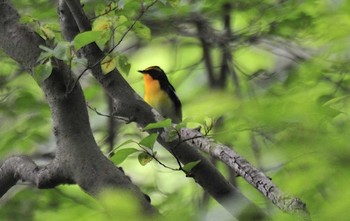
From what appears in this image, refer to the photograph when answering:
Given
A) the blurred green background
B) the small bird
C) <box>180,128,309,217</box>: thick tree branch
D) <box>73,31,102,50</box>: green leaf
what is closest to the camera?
<box>180,128,309,217</box>: thick tree branch

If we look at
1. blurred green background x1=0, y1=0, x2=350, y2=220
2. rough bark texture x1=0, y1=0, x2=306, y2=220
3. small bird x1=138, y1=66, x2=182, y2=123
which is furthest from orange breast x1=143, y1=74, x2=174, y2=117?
rough bark texture x1=0, y1=0, x2=306, y2=220

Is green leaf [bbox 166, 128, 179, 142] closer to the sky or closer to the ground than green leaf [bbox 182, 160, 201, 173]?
closer to the sky

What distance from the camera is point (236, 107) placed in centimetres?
211

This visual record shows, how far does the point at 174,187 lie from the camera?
432cm

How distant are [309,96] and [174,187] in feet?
6.99

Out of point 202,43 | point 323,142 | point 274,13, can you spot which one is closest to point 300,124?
point 323,142

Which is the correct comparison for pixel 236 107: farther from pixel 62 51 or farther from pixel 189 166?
pixel 62 51

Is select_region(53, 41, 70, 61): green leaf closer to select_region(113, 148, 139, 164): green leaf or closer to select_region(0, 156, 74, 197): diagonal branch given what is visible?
select_region(113, 148, 139, 164): green leaf

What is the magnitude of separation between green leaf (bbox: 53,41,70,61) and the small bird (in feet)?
9.55

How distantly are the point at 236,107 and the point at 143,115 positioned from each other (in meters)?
0.77

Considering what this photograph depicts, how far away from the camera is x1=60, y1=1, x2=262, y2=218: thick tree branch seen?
272 cm

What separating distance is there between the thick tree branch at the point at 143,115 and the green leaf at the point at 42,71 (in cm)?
27

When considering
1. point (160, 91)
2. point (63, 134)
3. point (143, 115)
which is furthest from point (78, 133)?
point (160, 91)

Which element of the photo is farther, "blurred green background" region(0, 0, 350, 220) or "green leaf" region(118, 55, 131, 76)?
"green leaf" region(118, 55, 131, 76)
